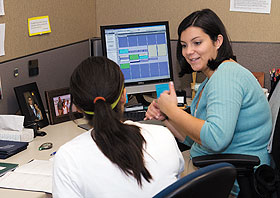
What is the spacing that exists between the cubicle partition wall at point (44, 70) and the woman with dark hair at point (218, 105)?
2.14 feet

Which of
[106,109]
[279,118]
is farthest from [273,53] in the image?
[106,109]

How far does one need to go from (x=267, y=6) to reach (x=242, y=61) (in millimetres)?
327

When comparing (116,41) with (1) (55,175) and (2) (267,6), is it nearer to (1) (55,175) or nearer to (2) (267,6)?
(2) (267,6)

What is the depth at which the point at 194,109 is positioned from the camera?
5.78 feet

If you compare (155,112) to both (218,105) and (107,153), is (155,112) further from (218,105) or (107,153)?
(107,153)

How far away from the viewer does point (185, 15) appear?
2395mm

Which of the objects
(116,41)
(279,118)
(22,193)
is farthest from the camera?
(116,41)

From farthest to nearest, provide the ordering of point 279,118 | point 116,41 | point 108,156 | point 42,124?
point 116,41 < point 42,124 < point 279,118 < point 108,156

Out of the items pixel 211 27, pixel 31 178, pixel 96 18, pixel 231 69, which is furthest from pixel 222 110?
pixel 96 18

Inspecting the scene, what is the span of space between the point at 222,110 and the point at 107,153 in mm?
501

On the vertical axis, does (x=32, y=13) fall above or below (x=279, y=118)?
above

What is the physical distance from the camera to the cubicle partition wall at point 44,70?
5.98 feet

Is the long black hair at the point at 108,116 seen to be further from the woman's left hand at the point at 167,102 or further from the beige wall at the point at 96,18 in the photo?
the beige wall at the point at 96,18

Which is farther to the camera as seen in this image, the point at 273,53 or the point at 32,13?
the point at 273,53
